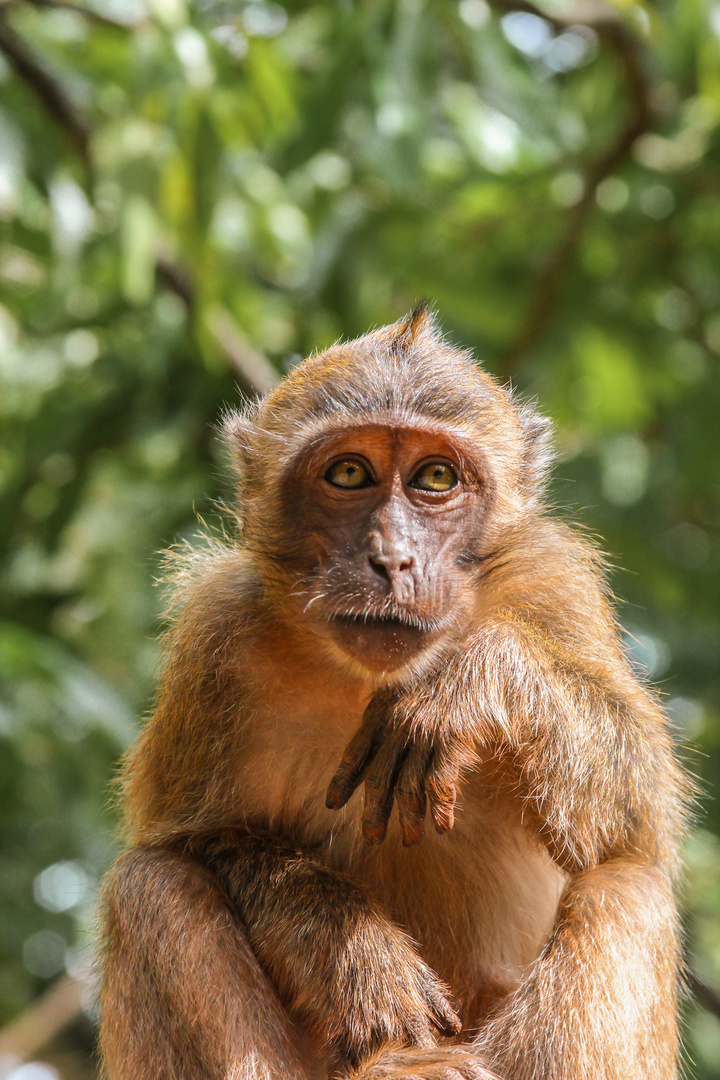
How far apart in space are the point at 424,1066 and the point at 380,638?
139 cm

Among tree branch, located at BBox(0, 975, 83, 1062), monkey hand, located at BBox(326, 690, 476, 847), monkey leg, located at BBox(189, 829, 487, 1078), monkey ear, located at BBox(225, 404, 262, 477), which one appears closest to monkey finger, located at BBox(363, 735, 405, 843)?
monkey hand, located at BBox(326, 690, 476, 847)

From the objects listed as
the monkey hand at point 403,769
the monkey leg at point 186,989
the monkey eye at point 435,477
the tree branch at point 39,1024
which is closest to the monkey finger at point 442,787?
the monkey hand at point 403,769

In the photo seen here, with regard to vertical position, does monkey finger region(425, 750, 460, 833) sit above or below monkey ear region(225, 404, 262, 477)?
below

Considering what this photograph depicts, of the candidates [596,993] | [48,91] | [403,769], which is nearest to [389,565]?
[403,769]

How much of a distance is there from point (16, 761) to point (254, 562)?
10.3 ft

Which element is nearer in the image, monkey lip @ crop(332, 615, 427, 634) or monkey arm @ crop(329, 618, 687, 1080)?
monkey arm @ crop(329, 618, 687, 1080)

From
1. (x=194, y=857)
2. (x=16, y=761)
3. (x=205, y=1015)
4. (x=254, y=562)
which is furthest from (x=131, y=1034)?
(x=16, y=761)

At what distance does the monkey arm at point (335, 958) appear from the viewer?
3.88m

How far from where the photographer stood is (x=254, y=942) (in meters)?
4.24

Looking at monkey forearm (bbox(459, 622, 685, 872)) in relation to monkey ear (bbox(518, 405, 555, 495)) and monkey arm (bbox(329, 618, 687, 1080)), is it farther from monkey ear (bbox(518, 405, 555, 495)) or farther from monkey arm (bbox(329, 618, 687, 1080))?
monkey ear (bbox(518, 405, 555, 495))

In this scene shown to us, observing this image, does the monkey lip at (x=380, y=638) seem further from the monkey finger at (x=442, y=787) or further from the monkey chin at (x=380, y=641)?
the monkey finger at (x=442, y=787)

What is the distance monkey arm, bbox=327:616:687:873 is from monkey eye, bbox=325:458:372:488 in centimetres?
73

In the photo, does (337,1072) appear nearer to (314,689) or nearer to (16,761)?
(314,689)

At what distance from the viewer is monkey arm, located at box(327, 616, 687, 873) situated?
389 centimetres
